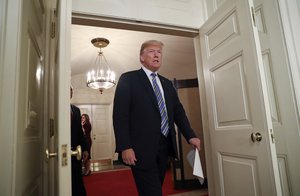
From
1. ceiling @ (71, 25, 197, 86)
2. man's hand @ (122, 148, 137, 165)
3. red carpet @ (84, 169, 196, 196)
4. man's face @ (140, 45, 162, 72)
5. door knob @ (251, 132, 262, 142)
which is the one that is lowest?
red carpet @ (84, 169, 196, 196)

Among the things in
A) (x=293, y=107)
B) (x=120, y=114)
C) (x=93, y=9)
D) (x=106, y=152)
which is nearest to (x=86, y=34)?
(x=93, y=9)

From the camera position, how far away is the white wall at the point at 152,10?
5.45 feet

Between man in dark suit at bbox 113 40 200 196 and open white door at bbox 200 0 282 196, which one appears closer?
open white door at bbox 200 0 282 196

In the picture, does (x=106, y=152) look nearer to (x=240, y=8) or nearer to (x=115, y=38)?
(x=115, y=38)

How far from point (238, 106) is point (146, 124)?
0.68 meters

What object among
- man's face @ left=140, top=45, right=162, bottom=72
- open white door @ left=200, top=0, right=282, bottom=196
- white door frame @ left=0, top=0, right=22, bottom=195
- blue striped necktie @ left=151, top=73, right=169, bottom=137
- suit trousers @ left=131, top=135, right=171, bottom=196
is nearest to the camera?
white door frame @ left=0, top=0, right=22, bottom=195

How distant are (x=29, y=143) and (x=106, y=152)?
270 inches

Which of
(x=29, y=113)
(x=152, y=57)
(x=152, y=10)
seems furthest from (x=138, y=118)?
(x=152, y=10)

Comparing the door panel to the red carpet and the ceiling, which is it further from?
the ceiling

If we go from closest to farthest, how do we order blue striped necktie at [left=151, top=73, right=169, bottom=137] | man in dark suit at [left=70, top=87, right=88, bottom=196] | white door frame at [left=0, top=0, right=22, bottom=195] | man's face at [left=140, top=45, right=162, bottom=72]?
white door frame at [left=0, top=0, right=22, bottom=195], blue striped necktie at [left=151, top=73, right=169, bottom=137], man's face at [left=140, top=45, right=162, bottom=72], man in dark suit at [left=70, top=87, right=88, bottom=196]

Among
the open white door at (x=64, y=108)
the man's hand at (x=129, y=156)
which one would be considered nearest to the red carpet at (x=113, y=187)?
the man's hand at (x=129, y=156)

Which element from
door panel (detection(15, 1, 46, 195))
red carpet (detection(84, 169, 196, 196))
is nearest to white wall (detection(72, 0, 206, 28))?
door panel (detection(15, 1, 46, 195))

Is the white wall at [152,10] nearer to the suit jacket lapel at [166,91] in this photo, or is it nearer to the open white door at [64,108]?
the suit jacket lapel at [166,91]

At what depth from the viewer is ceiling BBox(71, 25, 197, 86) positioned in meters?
3.77
